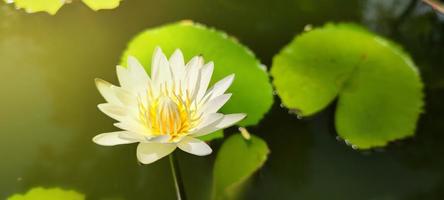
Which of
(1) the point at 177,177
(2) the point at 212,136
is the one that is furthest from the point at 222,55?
(1) the point at 177,177

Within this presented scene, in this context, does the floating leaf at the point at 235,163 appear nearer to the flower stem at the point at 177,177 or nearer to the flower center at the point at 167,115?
the flower stem at the point at 177,177

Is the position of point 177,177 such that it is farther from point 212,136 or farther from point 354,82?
point 354,82

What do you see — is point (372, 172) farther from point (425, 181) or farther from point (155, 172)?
point (155, 172)

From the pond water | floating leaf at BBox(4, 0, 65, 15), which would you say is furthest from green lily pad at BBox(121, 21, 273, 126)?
floating leaf at BBox(4, 0, 65, 15)

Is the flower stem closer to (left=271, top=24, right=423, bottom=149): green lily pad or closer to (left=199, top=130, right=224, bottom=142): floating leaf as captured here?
(left=199, top=130, right=224, bottom=142): floating leaf

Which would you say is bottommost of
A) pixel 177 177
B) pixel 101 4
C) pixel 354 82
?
pixel 354 82

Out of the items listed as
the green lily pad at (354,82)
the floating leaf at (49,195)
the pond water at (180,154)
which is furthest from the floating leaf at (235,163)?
the floating leaf at (49,195)

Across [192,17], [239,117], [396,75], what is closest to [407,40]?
[396,75]
